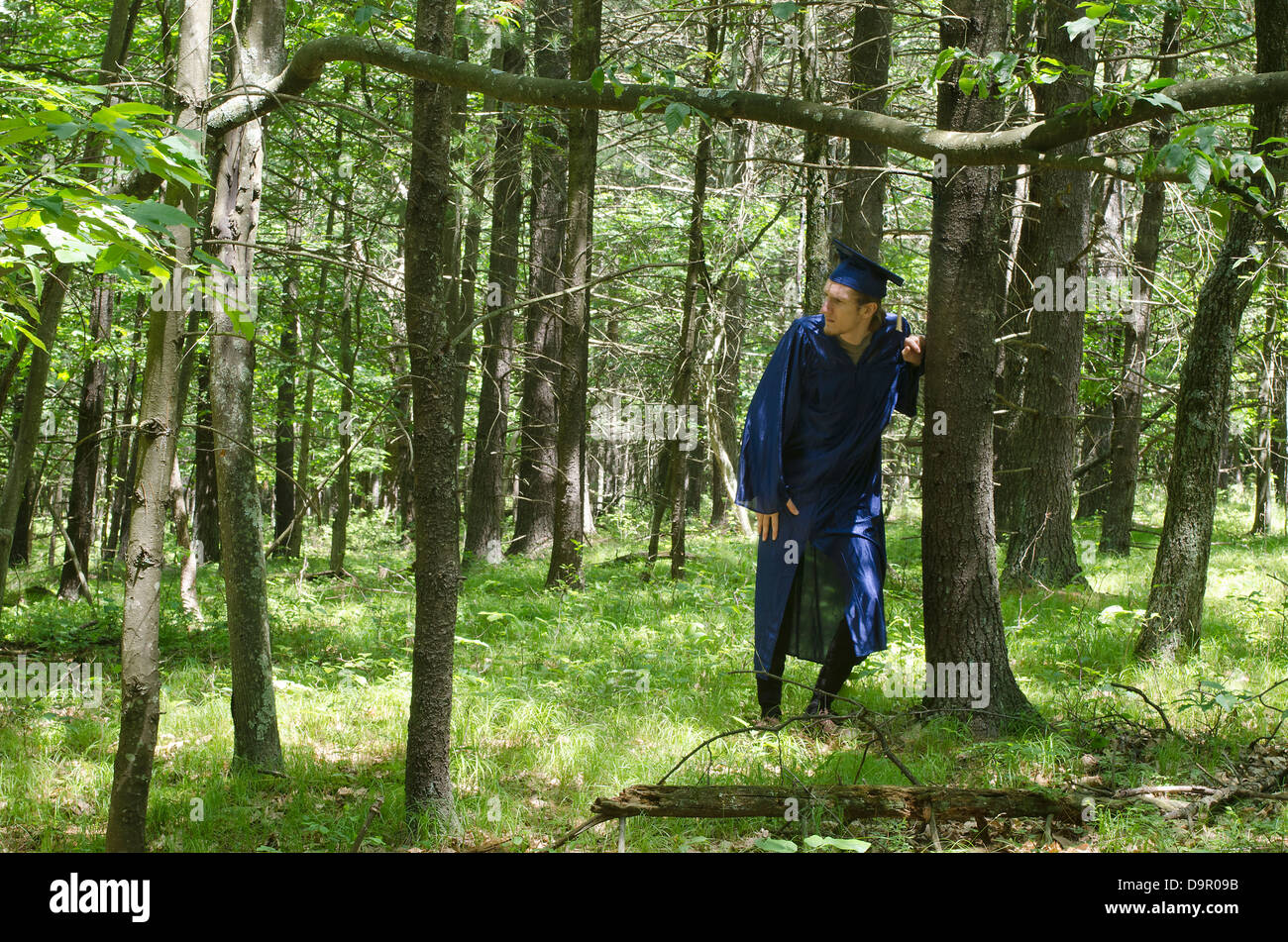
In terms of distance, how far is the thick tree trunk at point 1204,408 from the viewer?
5.59 meters

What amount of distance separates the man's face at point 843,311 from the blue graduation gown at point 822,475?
0.36 ft

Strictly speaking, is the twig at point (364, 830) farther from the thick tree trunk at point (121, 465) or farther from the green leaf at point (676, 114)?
the thick tree trunk at point (121, 465)

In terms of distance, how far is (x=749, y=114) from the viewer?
11.5ft

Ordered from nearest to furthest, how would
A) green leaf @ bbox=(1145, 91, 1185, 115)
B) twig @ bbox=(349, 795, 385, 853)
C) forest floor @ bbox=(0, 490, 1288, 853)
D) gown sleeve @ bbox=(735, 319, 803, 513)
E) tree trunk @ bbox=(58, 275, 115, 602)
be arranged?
green leaf @ bbox=(1145, 91, 1185, 115) < twig @ bbox=(349, 795, 385, 853) < forest floor @ bbox=(0, 490, 1288, 853) < gown sleeve @ bbox=(735, 319, 803, 513) < tree trunk @ bbox=(58, 275, 115, 602)

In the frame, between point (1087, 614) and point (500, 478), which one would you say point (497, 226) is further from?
point (1087, 614)

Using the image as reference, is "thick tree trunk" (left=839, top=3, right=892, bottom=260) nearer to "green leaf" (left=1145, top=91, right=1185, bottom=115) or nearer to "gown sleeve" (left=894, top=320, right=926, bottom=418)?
"gown sleeve" (left=894, top=320, right=926, bottom=418)

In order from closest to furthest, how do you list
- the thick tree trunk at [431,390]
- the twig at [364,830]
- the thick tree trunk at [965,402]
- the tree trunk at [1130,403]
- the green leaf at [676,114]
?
the green leaf at [676,114]
the twig at [364,830]
the thick tree trunk at [431,390]
the thick tree trunk at [965,402]
the tree trunk at [1130,403]

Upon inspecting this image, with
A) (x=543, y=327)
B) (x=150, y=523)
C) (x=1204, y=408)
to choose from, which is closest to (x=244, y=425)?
(x=150, y=523)

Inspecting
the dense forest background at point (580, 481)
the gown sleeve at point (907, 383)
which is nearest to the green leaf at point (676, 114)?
the dense forest background at point (580, 481)

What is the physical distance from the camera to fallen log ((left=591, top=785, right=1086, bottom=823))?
145 inches

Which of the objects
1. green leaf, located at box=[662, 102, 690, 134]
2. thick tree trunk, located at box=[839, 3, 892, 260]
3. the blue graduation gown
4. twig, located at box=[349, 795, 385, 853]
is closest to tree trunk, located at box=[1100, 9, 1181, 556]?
thick tree trunk, located at box=[839, 3, 892, 260]

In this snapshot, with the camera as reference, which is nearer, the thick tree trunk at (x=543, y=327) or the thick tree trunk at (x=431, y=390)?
the thick tree trunk at (x=431, y=390)

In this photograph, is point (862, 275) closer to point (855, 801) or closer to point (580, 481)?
point (855, 801)

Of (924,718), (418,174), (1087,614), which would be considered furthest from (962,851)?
(1087,614)
